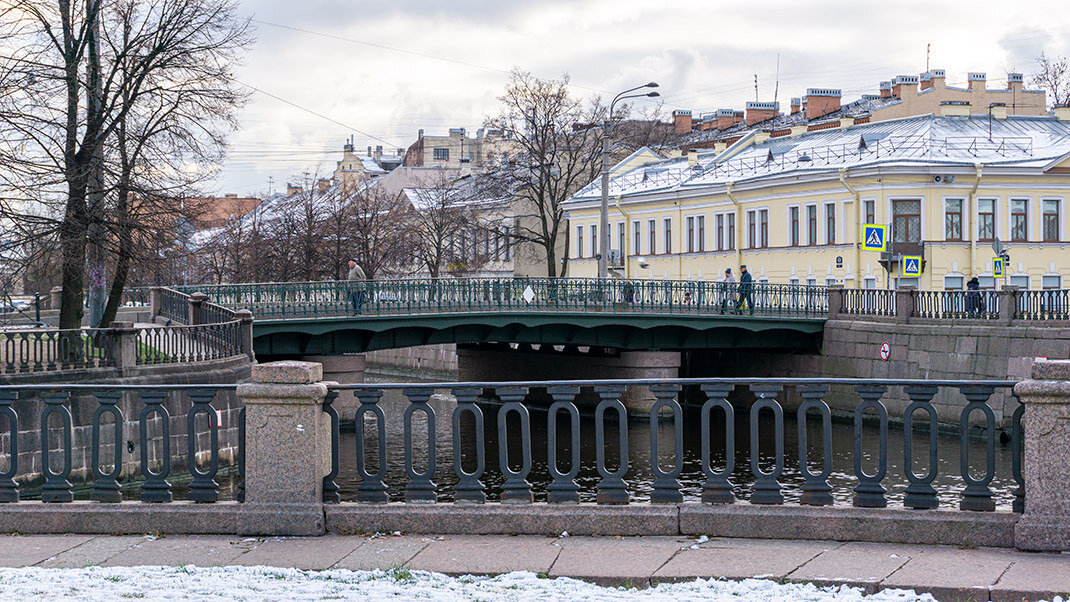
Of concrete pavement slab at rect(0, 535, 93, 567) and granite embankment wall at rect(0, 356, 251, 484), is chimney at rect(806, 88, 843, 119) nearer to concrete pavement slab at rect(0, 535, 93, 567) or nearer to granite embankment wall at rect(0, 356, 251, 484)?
granite embankment wall at rect(0, 356, 251, 484)

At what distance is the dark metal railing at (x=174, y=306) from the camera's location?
2831cm

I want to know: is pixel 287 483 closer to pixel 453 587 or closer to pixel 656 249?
pixel 453 587

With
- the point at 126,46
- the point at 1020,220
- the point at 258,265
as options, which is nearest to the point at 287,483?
the point at 126,46

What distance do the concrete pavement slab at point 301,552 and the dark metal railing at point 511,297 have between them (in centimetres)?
2357

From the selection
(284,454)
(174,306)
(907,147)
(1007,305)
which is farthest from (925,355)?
(284,454)

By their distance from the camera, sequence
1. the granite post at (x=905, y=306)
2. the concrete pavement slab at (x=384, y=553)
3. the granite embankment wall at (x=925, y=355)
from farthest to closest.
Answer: the granite post at (x=905, y=306) → the granite embankment wall at (x=925, y=355) → the concrete pavement slab at (x=384, y=553)

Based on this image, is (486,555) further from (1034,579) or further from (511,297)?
(511,297)

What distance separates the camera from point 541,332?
35.4 m

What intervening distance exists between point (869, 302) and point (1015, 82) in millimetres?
19663

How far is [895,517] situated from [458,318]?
26.0 meters

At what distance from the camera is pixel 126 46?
2556 centimetres

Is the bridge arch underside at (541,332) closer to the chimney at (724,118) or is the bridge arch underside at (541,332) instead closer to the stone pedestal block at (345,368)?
the stone pedestal block at (345,368)

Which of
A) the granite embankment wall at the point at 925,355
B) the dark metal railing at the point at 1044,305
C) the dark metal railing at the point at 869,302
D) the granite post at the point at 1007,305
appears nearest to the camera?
the granite embankment wall at the point at 925,355

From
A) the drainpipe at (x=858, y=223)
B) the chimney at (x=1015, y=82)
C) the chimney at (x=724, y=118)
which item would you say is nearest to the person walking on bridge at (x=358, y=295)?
the drainpipe at (x=858, y=223)
